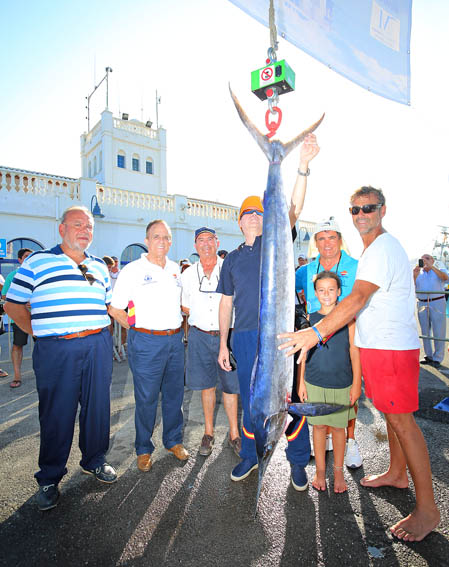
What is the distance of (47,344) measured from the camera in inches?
98.7

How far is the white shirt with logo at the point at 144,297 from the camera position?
288cm

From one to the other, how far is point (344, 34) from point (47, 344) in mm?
4440

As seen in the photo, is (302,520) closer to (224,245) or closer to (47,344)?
(47,344)

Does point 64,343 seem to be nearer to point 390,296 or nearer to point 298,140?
point 298,140

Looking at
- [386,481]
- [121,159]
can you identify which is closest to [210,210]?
[121,159]

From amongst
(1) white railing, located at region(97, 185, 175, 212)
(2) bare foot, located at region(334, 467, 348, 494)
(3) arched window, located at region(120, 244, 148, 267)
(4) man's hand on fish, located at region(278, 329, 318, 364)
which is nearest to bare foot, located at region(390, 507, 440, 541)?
(2) bare foot, located at region(334, 467, 348, 494)

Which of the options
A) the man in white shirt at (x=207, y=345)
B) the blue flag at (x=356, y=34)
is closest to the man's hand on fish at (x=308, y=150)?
the man in white shirt at (x=207, y=345)

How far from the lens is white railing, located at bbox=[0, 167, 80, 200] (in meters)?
11.3

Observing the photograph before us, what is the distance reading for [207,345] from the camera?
326 centimetres

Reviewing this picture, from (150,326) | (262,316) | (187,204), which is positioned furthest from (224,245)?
(262,316)

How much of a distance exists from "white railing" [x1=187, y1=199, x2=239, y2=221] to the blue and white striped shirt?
1423cm

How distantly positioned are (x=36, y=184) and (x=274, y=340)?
13029mm

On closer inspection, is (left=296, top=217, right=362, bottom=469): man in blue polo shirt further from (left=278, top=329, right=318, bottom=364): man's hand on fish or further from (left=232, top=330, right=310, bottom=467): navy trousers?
(left=278, top=329, right=318, bottom=364): man's hand on fish

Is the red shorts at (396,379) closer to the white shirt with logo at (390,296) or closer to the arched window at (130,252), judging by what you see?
the white shirt with logo at (390,296)
